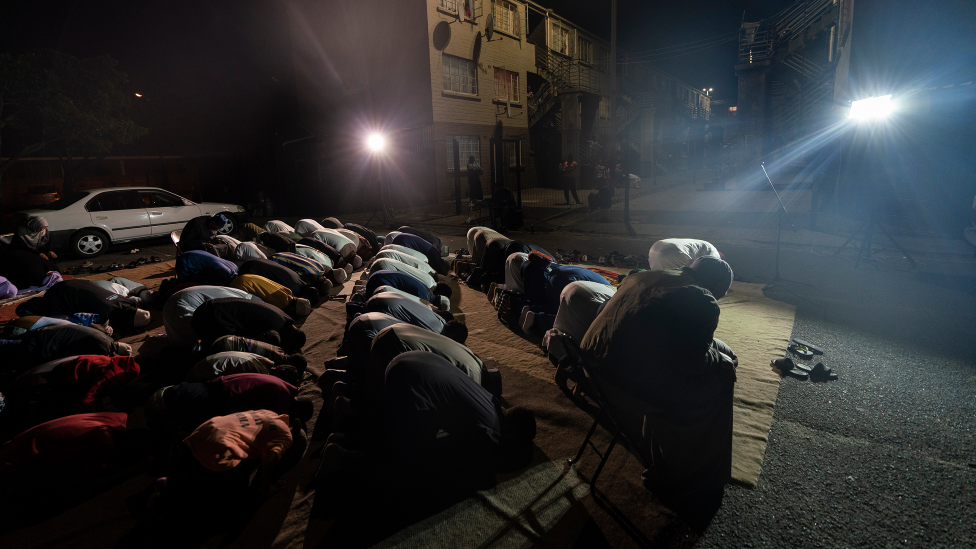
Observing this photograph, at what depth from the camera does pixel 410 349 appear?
3264mm

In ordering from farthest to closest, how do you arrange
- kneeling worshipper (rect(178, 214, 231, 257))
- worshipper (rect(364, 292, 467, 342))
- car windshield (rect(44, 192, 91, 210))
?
car windshield (rect(44, 192, 91, 210)) < kneeling worshipper (rect(178, 214, 231, 257)) < worshipper (rect(364, 292, 467, 342))

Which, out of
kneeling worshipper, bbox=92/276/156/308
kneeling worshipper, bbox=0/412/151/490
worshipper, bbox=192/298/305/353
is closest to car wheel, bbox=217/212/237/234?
kneeling worshipper, bbox=92/276/156/308

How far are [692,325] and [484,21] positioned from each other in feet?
68.8

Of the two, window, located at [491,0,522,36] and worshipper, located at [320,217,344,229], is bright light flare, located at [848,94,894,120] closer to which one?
worshipper, located at [320,217,344,229]

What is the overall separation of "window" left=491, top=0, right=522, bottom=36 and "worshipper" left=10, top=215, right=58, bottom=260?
1779 cm

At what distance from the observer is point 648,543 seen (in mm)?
2514

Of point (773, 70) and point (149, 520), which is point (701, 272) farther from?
point (773, 70)

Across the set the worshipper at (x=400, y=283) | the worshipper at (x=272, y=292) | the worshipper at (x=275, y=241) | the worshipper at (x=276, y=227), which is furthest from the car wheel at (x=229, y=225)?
the worshipper at (x=400, y=283)

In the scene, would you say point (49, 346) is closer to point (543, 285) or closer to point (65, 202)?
point (543, 285)

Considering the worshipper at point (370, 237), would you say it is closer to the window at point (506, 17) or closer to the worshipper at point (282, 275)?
the worshipper at point (282, 275)

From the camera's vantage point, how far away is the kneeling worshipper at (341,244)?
9375 mm

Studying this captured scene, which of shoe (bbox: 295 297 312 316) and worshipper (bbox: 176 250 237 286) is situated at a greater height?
worshipper (bbox: 176 250 237 286)

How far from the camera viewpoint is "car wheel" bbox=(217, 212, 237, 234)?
538 inches

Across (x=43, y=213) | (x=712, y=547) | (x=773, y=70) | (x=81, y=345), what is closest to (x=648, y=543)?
(x=712, y=547)
